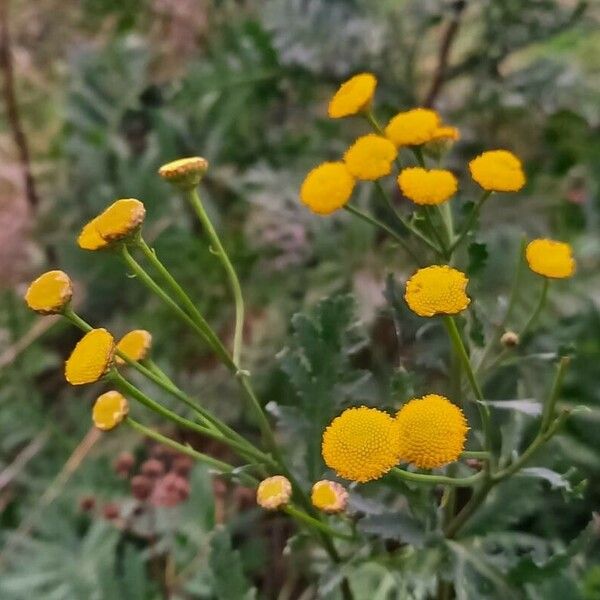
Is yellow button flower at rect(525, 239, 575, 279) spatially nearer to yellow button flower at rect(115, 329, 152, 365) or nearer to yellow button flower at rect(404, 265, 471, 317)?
yellow button flower at rect(404, 265, 471, 317)

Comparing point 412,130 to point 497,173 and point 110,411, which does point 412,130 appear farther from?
point 110,411

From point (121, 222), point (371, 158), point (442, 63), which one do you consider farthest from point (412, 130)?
point (442, 63)

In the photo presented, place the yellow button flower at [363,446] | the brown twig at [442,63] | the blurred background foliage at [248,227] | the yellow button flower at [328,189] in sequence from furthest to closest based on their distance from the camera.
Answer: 1. the brown twig at [442,63]
2. the blurred background foliage at [248,227]
3. the yellow button flower at [328,189]
4. the yellow button flower at [363,446]

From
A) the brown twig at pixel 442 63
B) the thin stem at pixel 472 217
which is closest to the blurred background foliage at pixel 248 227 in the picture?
the brown twig at pixel 442 63

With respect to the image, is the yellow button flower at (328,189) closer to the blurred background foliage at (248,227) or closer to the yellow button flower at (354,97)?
the yellow button flower at (354,97)

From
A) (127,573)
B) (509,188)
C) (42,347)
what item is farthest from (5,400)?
(509,188)

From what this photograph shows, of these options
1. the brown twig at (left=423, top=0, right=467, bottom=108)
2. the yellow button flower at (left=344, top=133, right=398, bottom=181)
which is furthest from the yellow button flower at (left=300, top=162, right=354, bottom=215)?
the brown twig at (left=423, top=0, right=467, bottom=108)

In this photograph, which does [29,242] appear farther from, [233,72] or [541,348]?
[541,348]
